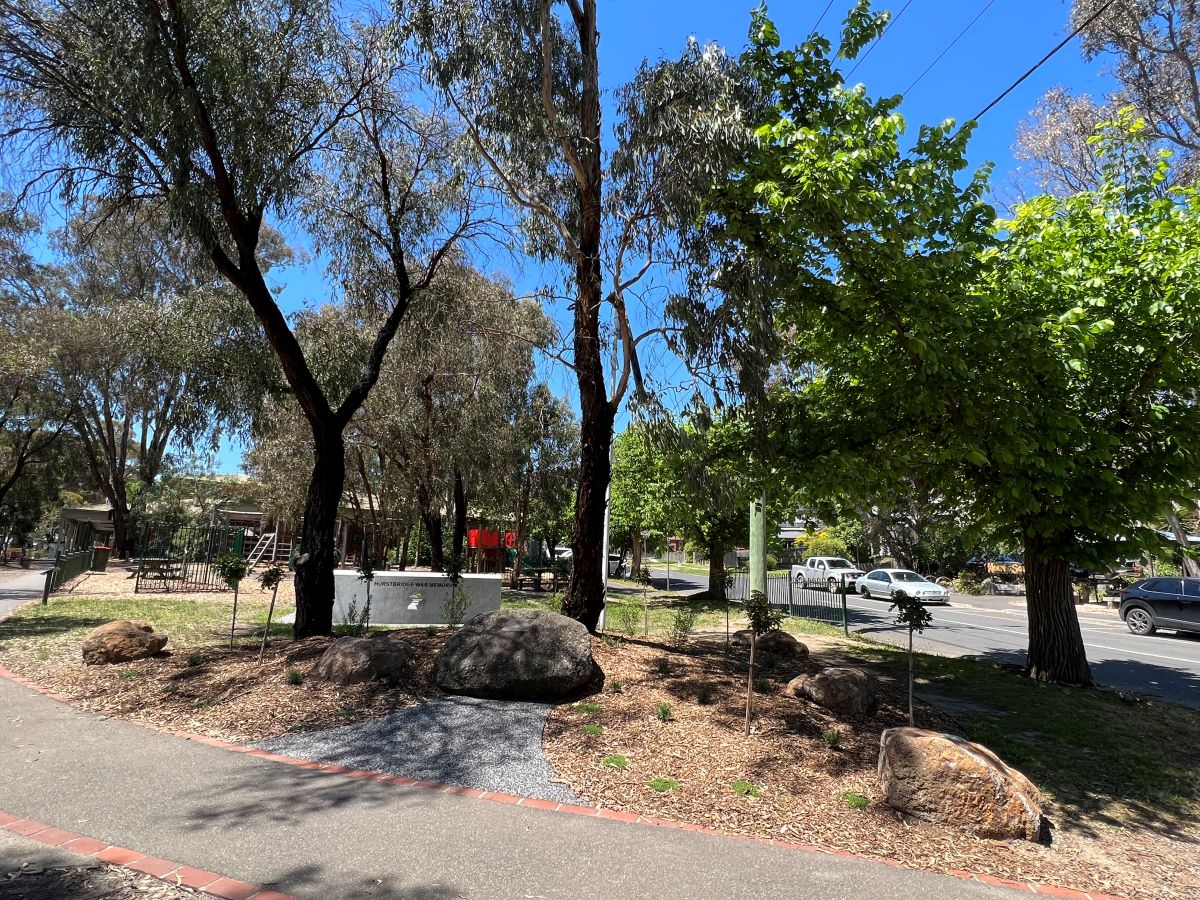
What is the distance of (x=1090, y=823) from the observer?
5324 millimetres

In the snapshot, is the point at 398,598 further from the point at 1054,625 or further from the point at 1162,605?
the point at 1162,605

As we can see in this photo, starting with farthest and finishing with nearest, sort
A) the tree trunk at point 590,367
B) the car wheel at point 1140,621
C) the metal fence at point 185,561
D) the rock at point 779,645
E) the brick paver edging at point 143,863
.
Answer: the metal fence at point 185,561
the car wheel at point 1140,621
the rock at point 779,645
the tree trunk at point 590,367
the brick paver edging at point 143,863

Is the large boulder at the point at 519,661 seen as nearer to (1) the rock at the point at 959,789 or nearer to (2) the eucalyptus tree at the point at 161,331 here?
(1) the rock at the point at 959,789

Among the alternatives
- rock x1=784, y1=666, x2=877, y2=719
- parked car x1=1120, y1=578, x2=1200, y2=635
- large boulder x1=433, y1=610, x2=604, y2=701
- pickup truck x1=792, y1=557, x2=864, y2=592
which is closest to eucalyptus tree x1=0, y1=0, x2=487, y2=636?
large boulder x1=433, y1=610, x2=604, y2=701

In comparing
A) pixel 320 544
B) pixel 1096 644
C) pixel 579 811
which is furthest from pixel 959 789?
pixel 1096 644

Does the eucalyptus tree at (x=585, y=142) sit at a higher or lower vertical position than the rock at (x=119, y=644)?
higher

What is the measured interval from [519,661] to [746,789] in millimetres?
2846

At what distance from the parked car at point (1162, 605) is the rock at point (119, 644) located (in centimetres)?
2338

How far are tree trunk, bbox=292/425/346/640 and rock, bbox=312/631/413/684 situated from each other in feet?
7.50

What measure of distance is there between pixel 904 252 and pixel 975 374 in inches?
60.6

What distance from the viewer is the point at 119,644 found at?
8.49m

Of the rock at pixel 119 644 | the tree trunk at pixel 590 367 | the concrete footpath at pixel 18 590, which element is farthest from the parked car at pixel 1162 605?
the concrete footpath at pixel 18 590

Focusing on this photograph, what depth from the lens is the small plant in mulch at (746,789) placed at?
519cm

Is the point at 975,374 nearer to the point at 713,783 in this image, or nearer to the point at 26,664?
the point at 713,783
